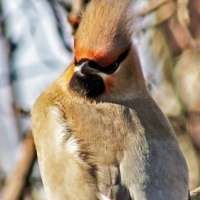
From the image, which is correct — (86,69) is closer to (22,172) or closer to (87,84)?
(87,84)

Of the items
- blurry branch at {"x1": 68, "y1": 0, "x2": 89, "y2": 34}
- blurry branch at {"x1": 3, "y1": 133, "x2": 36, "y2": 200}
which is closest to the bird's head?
blurry branch at {"x1": 68, "y1": 0, "x2": 89, "y2": 34}

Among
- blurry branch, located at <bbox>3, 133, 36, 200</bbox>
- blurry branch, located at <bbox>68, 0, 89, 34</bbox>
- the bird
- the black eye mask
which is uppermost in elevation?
blurry branch, located at <bbox>68, 0, 89, 34</bbox>

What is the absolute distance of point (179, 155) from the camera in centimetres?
461

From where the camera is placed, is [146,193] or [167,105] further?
[167,105]

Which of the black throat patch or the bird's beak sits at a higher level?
the bird's beak

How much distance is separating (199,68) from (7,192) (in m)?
2.17

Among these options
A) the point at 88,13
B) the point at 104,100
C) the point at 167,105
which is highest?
the point at 88,13

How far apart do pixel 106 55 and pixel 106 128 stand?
41 cm

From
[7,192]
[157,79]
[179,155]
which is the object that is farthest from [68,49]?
[179,155]

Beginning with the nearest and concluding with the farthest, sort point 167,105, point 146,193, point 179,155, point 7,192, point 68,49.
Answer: point 146,193 < point 179,155 < point 7,192 < point 68,49 < point 167,105

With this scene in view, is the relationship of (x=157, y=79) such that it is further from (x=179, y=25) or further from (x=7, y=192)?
(x=7, y=192)

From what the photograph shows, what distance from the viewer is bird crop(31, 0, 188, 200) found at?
14.3 ft

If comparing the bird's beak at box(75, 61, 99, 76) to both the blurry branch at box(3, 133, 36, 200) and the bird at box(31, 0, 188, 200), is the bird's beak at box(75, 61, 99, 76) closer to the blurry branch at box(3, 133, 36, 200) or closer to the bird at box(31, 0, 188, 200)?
the bird at box(31, 0, 188, 200)

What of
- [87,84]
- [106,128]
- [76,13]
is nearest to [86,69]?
[87,84]
